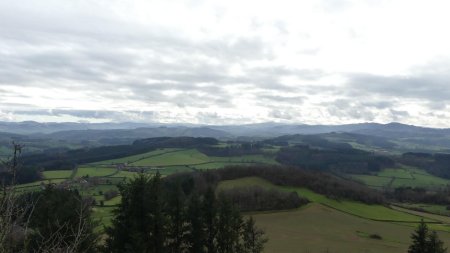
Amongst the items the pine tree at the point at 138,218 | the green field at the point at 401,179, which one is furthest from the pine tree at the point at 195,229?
the green field at the point at 401,179

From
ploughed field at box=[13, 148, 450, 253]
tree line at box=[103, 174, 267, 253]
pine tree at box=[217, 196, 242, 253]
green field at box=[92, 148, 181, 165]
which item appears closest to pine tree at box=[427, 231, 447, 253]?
ploughed field at box=[13, 148, 450, 253]

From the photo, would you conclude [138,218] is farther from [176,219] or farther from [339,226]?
[339,226]

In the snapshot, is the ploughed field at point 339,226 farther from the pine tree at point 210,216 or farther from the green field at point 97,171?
the green field at point 97,171

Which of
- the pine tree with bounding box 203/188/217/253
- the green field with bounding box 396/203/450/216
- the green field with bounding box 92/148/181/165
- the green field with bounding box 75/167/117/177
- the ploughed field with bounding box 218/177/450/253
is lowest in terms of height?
the green field with bounding box 396/203/450/216

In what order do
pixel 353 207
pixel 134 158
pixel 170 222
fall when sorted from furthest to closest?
pixel 134 158 < pixel 353 207 < pixel 170 222

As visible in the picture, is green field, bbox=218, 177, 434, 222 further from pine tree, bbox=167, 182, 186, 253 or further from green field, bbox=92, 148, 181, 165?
green field, bbox=92, 148, 181, 165

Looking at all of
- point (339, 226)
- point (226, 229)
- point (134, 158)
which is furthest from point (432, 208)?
point (134, 158)

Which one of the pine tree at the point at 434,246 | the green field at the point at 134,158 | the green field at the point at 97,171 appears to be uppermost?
the pine tree at the point at 434,246

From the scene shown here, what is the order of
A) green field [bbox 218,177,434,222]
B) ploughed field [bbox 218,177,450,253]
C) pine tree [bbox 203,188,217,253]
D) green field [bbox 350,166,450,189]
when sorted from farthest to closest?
green field [bbox 350,166,450,189], green field [bbox 218,177,434,222], ploughed field [bbox 218,177,450,253], pine tree [bbox 203,188,217,253]
